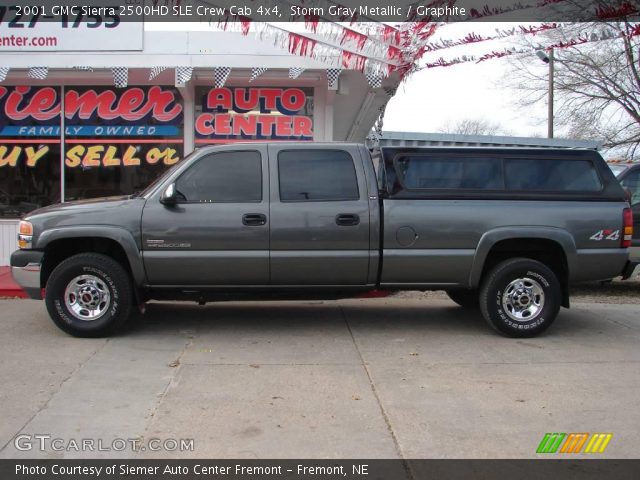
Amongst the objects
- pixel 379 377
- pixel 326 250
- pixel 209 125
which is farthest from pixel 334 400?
pixel 209 125

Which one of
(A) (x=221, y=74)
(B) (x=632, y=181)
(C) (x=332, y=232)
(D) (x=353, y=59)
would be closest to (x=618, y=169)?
(B) (x=632, y=181)

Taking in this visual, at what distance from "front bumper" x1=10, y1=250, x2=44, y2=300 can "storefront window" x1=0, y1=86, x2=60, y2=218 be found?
5099 millimetres

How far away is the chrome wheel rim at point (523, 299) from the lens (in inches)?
238

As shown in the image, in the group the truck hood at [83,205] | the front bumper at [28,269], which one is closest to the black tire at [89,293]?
the front bumper at [28,269]

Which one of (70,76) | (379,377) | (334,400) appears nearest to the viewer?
(334,400)

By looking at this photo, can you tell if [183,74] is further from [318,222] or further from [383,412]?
[383,412]

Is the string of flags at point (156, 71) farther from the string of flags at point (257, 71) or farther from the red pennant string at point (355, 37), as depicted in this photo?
the red pennant string at point (355, 37)

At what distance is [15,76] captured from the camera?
32.7ft

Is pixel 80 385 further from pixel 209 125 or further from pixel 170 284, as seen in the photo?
pixel 209 125

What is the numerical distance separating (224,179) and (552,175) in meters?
3.38

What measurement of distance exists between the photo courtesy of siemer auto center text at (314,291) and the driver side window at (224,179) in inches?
0.8

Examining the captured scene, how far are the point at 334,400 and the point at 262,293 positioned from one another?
6.04 ft

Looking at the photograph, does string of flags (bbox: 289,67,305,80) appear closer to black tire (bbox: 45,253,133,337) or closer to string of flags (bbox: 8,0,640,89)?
string of flags (bbox: 8,0,640,89)

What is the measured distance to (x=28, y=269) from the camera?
5789 mm
